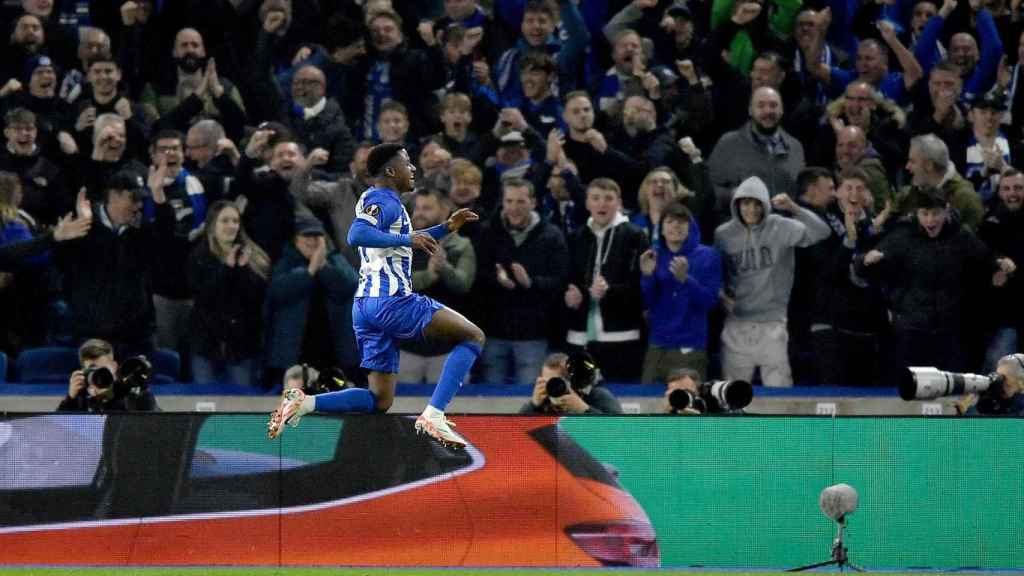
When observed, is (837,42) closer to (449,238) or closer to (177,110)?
(449,238)

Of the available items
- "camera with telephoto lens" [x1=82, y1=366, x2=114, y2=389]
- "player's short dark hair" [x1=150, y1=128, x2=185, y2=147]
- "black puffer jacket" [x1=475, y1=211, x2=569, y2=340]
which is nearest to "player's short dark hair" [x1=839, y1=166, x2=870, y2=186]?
"black puffer jacket" [x1=475, y1=211, x2=569, y2=340]

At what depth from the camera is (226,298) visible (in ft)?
45.3

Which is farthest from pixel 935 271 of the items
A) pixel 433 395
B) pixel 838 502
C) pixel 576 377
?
pixel 433 395

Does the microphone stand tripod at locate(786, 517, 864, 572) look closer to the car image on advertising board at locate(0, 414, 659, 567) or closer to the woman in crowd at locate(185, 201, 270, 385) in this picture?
the car image on advertising board at locate(0, 414, 659, 567)

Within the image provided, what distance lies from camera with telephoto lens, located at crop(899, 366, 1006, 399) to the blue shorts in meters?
2.69

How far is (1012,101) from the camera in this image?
15.4m

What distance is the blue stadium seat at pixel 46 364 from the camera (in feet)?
45.3

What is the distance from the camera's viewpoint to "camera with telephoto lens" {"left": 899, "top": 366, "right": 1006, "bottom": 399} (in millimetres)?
8484

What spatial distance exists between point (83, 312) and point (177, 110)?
85.7 inches

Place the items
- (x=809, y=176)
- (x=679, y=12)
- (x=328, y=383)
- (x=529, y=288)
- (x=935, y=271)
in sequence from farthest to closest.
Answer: (x=679, y=12), (x=809, y=176), (x=529, y=288), (x=935, y=271), (x=328, y=383)

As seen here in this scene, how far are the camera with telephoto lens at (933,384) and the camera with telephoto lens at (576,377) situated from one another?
2777mm

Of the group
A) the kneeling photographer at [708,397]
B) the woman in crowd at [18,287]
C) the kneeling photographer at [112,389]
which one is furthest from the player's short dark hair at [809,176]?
the woman in crowd at [18,287]

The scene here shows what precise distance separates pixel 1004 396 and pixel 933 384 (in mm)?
1921

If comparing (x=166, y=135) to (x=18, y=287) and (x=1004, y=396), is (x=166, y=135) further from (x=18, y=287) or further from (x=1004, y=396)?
(x=1004, y=396)
